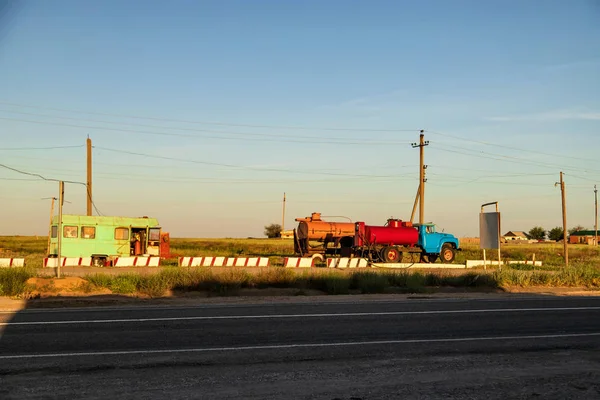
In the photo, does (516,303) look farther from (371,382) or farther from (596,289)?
(371,382)

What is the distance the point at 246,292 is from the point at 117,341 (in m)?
10.6

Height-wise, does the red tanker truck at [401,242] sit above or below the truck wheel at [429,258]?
above

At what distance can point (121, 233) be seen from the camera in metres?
34.9

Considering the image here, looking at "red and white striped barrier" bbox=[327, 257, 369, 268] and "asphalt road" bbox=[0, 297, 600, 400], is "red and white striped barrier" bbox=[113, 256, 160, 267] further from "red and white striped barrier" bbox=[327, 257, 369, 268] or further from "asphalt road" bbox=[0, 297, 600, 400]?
"asphalt road" bbox=[0, 297, 600, 400]

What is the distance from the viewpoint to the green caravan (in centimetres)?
3394

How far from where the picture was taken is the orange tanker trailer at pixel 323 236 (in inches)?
1544

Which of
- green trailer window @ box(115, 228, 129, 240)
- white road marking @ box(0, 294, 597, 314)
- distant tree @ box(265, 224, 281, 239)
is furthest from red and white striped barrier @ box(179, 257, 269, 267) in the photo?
distant tree @ box(265, 224, 281, 239)

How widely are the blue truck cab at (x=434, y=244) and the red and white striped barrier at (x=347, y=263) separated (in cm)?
695

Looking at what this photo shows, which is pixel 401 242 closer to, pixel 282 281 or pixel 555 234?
pixel 282 281

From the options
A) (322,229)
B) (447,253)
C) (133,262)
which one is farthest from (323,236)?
(133,262)

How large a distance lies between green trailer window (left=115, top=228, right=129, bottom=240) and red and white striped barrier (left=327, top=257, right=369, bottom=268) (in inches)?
435

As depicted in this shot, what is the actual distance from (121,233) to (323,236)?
12.1m

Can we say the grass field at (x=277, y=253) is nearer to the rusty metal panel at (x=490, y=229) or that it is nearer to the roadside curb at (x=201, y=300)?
the rusty metal panel at (x=490, y=229)

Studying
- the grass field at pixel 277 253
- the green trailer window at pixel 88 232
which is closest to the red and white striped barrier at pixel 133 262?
the green trailer window at pixel 88 232
